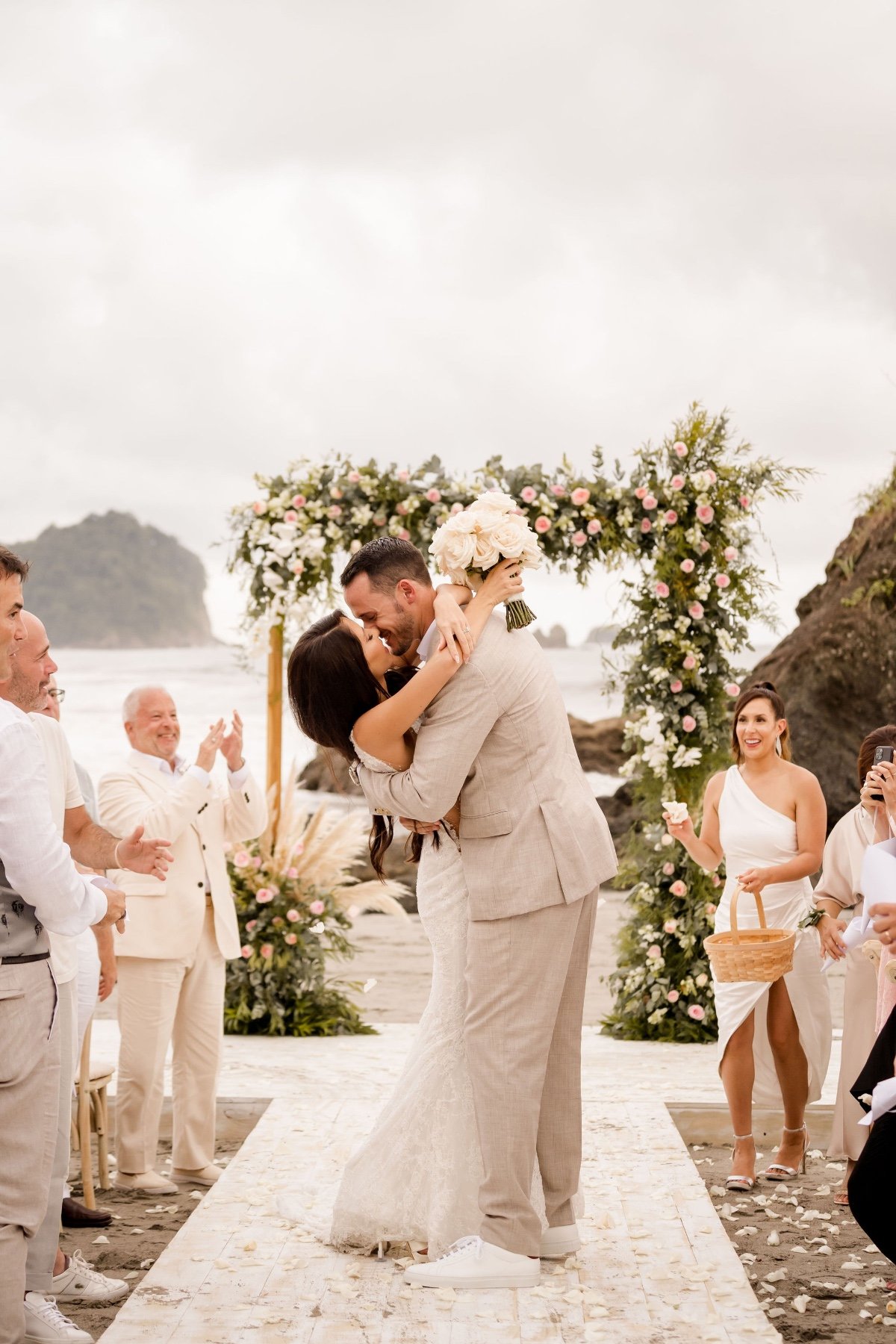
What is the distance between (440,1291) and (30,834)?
166cm

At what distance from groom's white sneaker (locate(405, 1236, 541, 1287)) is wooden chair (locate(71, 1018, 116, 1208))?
170 centimetres

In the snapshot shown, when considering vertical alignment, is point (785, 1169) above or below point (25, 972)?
below

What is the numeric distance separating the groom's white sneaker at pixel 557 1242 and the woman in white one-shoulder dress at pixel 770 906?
140 cm

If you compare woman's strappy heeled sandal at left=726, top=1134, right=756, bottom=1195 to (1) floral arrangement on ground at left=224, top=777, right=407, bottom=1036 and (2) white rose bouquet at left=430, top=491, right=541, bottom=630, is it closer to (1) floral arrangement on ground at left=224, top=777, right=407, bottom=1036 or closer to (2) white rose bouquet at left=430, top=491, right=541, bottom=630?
(2) white rose bouquet at left=430, top=491, right=541, bottom=630

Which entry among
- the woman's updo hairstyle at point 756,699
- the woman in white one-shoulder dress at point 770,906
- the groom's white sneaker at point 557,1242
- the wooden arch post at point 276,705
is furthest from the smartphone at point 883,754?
the wooden arch post at point 276,705

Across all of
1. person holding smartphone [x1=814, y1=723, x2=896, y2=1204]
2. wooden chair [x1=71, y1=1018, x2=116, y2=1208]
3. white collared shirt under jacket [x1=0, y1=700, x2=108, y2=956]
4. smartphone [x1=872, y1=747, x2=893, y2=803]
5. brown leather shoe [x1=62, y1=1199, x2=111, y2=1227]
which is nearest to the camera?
white collared shirt under jacket [x1=0, y1=700, x2=108, y2=956]

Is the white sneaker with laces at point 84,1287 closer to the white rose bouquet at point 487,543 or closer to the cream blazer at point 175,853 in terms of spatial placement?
the cream blazer at point 175,853

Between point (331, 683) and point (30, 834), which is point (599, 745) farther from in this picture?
point (30, 834)

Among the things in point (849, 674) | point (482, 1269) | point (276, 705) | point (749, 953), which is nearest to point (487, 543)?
point (482, 1269)

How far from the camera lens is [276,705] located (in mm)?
8297

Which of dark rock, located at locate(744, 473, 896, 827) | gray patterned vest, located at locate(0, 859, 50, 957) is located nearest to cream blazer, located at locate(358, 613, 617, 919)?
gray patterned vest, located at locate(0, 859, 50, 957)

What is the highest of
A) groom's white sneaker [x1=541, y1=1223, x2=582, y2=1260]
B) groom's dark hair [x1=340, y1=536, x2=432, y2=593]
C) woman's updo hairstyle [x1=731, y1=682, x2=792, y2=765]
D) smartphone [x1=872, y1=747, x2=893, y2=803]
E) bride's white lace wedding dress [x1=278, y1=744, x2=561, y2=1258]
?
groom's dark hair [x1=340, y1=536, x2=432, y2=593]

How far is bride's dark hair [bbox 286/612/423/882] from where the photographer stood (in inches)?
144

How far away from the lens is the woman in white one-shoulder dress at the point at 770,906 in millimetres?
5273
